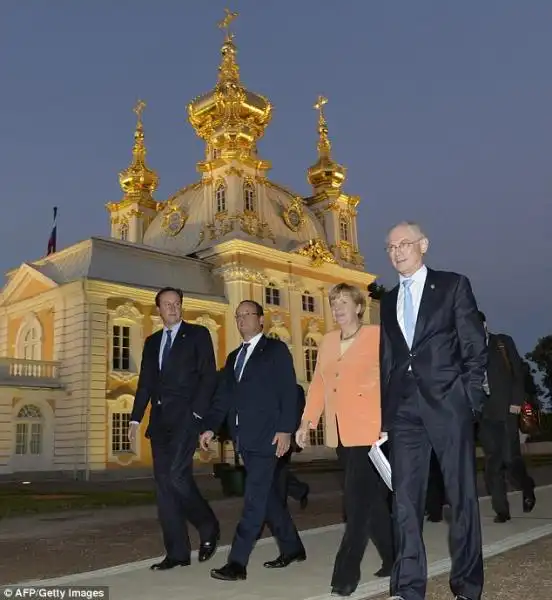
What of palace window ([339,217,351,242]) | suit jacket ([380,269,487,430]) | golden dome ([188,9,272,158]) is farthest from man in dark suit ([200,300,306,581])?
palace window ([339,217,351,242])

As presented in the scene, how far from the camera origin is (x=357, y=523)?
4.85m

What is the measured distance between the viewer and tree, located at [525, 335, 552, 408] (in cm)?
6184

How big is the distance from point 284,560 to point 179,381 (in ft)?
5.73

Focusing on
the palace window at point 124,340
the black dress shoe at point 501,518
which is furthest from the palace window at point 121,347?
the black dress shoe at point 501,518

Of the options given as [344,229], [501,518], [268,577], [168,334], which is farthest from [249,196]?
[268,577]

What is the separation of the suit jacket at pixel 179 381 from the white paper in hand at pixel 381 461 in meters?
1.92

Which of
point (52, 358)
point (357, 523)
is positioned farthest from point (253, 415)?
point (52, 358)

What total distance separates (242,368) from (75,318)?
78.2ft

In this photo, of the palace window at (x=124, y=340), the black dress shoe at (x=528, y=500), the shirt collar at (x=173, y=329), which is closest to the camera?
the shirt collar at (x=173, y=329)

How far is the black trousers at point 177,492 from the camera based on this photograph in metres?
5.84

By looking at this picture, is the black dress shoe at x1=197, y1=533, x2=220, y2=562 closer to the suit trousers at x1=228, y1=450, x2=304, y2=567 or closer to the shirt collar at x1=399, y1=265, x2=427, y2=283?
the suit trousers at x1=228, y1=450, x2=304, y2=567

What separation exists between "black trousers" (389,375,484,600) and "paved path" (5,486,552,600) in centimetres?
49

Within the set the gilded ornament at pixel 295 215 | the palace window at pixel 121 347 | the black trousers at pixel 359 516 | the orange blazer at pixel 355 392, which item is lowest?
the black trousers at pixel 359 516

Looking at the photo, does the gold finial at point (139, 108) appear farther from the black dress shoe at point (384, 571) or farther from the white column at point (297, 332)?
the black dress shoe at point (384, 571)
